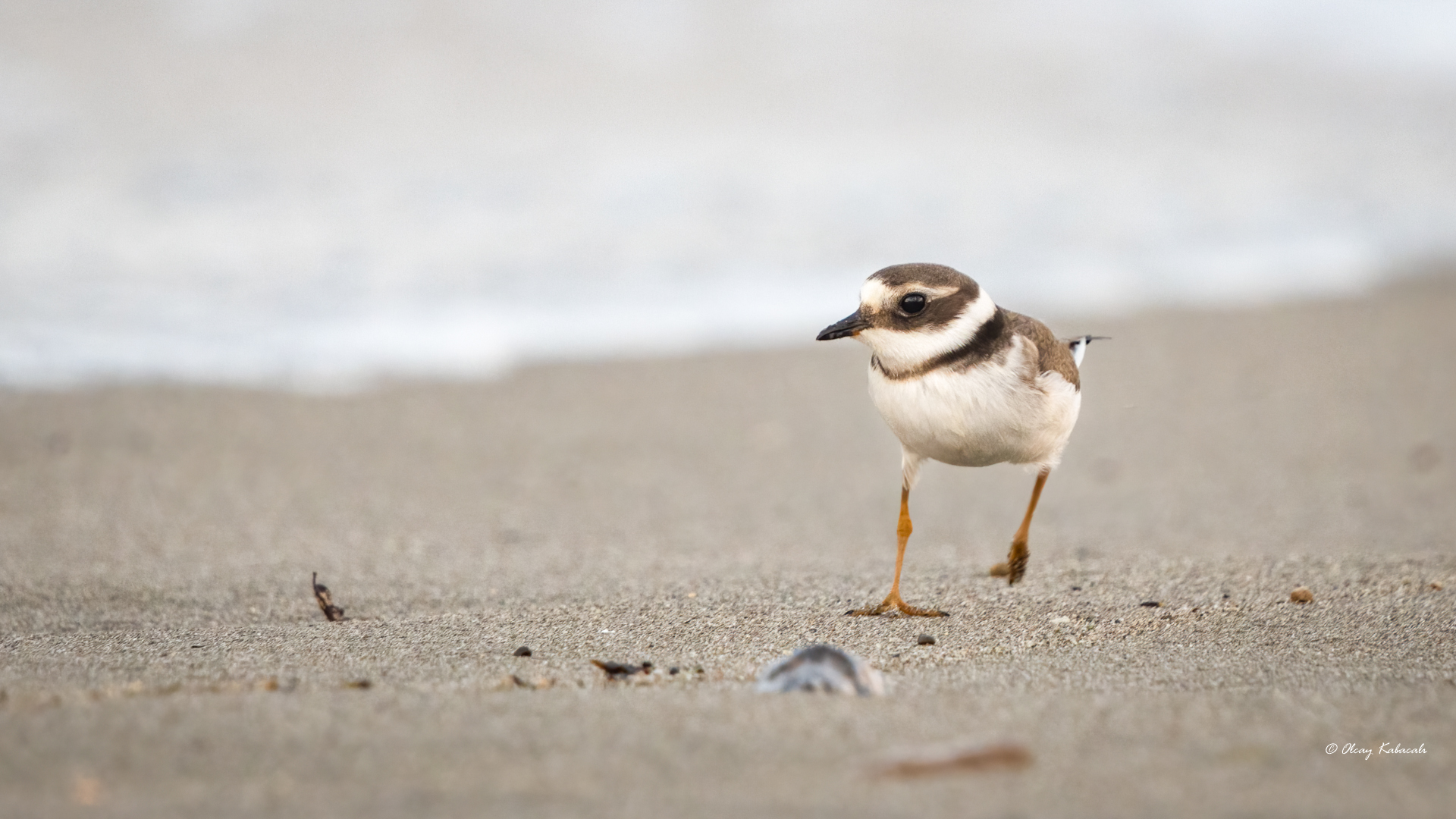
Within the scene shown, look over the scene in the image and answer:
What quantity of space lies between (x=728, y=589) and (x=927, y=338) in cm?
118

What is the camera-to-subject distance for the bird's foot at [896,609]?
4.02 metres

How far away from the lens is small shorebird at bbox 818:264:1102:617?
3.88 m

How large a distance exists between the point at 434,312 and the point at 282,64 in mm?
6079

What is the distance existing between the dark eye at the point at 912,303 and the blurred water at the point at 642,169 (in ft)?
16.5

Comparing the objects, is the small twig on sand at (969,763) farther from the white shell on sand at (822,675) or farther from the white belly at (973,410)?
the white belly at (973,410)

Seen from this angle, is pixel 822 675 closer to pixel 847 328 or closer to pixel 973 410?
pixel 973 410

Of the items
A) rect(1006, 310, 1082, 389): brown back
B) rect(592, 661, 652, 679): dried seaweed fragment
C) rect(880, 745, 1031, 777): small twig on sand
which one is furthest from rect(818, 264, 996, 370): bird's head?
rect(880, 745, 1031, 777): small twig on sand

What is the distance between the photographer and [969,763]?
235 centimetres

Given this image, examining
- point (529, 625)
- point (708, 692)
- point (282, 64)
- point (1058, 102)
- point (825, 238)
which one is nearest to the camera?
point (708, 692)

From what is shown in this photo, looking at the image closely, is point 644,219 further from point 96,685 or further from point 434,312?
point 96,685

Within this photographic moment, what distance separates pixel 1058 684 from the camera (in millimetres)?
3131

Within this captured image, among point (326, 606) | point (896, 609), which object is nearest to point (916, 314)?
point (896, 609)

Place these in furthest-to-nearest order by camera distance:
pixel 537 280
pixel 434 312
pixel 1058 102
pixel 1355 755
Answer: pixel 1058 102
pixel 537 280
pixel 434 312
pixel 1355 755

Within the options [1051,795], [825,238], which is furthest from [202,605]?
[825,238]
